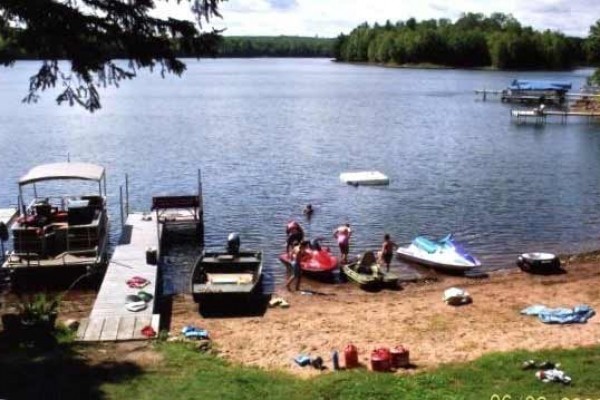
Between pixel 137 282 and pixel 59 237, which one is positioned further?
pixel 59 237

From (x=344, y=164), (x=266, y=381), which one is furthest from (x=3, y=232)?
(x=344, y=164)

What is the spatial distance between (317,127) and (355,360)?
66026mm

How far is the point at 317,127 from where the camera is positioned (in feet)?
268

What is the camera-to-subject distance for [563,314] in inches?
803

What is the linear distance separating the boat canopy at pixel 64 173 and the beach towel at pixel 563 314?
18.3 m

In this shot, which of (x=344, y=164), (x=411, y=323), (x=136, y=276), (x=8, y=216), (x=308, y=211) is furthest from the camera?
(x=344, y=164)

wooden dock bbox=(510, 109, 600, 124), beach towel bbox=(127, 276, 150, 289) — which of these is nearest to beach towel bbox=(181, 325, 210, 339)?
beach towel bbox=(127, 276, 150, 289)

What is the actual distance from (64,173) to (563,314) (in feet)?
66.5

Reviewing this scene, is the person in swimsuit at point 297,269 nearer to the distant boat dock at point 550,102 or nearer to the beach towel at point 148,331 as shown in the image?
the beach towel at point 148,331

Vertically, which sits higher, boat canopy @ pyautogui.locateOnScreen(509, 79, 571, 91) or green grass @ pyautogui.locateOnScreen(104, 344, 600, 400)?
boat canopy @ pyautogui.locateOnScreen(509, 79, 571, 91)

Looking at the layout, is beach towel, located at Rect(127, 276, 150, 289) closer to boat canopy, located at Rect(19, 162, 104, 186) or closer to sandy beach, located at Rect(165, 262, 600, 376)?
sandy beach, located at Rect(165, 262, 600, 376)

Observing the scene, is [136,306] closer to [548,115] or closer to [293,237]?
[293,237]

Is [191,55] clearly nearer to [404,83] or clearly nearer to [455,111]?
[455,111]

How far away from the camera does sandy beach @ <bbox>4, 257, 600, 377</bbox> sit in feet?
59.7
